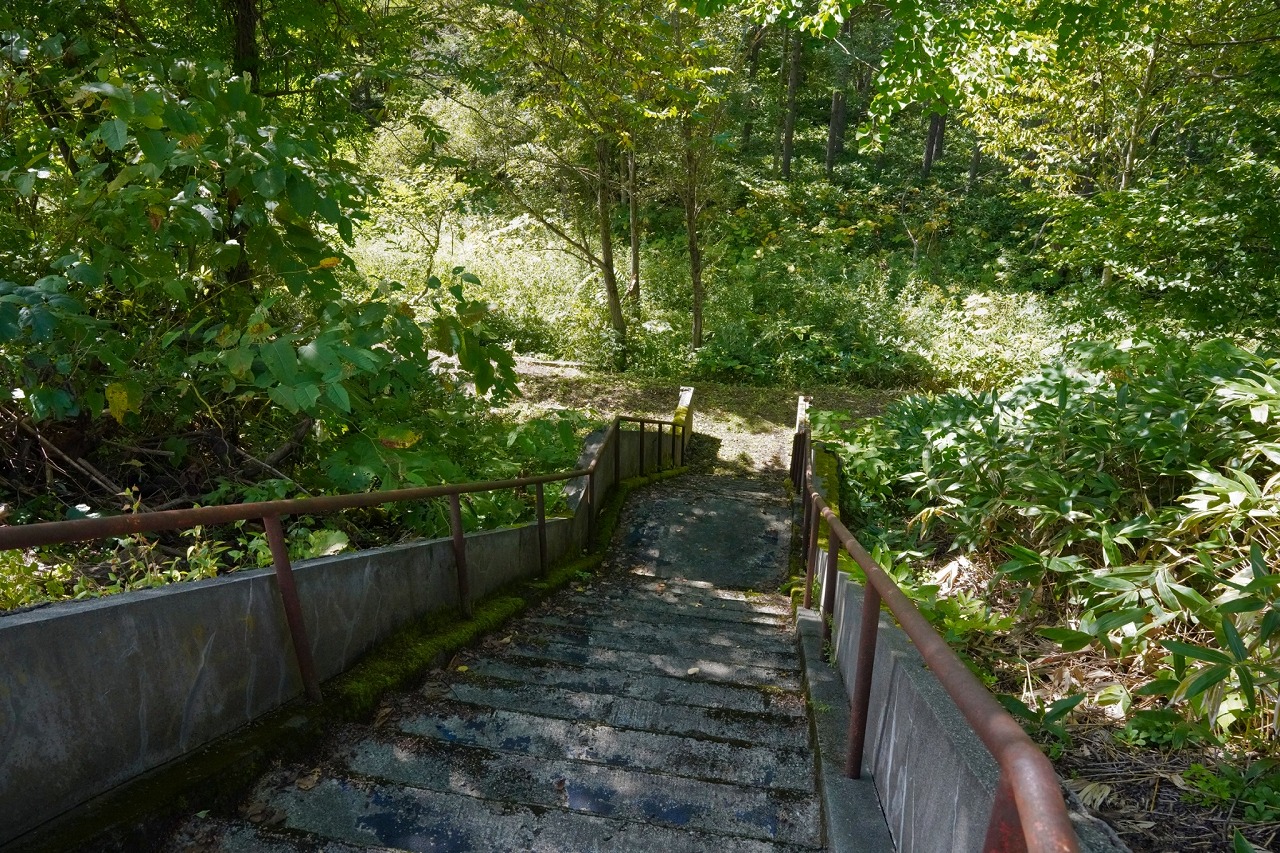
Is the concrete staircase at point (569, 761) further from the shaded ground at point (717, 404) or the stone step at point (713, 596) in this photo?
the shaded ground at point (717, 404)

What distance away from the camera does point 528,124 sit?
14.5 m

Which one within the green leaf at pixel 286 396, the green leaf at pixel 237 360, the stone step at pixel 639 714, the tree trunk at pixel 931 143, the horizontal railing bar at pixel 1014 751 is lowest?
the stone step at pixel 639 714

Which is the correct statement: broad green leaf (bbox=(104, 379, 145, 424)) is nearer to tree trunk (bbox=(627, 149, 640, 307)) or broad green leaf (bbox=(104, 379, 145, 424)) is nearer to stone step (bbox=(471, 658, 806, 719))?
stone step (bbox=(471, 658, 806, 719))

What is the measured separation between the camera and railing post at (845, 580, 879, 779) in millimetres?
2439

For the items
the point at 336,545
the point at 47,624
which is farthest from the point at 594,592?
the point at 47,624

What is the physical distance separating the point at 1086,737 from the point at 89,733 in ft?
10.3

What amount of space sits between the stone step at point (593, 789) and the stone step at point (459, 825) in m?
0.06

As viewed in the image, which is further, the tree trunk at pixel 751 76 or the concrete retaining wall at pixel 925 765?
the tree trunk at pixel 751 76

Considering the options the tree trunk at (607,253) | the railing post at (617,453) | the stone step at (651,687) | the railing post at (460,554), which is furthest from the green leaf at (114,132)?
the tree trunk at (607,253)

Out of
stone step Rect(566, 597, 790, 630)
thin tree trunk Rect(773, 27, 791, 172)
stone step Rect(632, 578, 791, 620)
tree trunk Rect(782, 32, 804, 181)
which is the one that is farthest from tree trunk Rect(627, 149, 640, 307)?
stone step Rect(566, 597, 790, 630)

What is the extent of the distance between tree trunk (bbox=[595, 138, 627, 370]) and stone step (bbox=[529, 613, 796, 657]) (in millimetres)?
10758

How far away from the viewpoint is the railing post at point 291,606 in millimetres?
2559

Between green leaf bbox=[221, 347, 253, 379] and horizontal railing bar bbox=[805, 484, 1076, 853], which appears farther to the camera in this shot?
green leaf bbox=[221, 347, 253, 379]

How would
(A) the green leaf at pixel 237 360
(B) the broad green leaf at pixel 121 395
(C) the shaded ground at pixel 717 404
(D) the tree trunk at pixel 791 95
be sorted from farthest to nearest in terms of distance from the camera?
(D) the tree trunk at pixel 791 95
(C) the shaded ground at pixel 717 404
(B) the broad green leaf at pixel 121 395
(A) the green leaf at pixel 237 360
